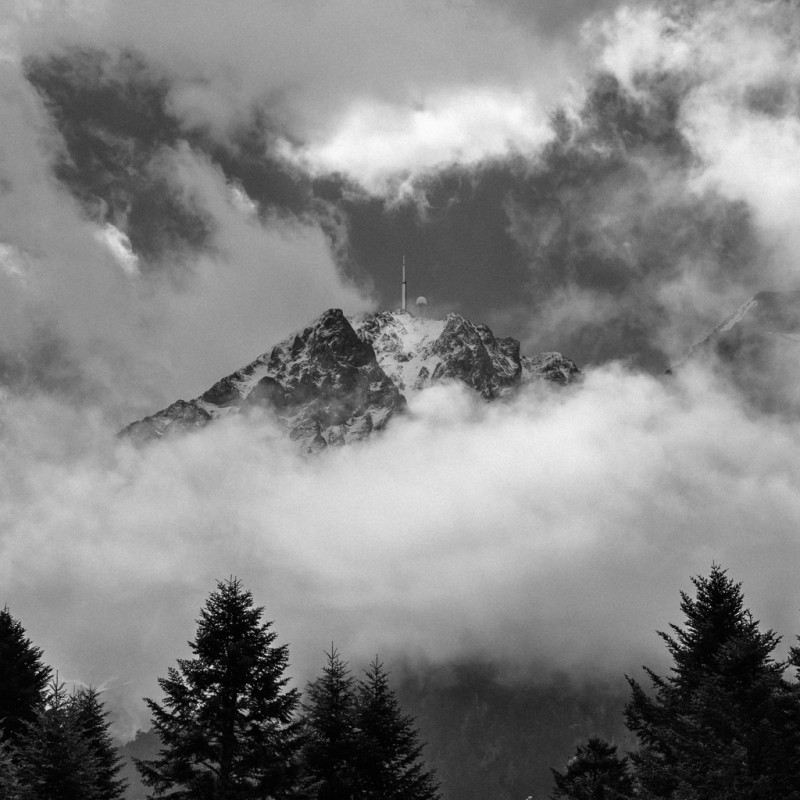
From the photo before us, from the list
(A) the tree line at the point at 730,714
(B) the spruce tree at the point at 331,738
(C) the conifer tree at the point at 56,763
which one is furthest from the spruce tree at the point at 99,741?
(A) the tree line at the point at 730,714

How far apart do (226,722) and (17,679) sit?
66.7ft

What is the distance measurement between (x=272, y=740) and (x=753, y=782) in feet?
52.4

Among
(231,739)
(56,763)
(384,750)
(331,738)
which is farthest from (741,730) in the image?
(56,763)

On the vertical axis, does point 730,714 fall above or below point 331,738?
below

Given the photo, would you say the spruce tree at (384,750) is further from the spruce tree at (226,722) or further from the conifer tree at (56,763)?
the conifer tree at (56,763)

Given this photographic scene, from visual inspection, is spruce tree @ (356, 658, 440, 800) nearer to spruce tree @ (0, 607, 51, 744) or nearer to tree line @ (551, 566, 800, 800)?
tree line @ (551, 566, 800, 800)

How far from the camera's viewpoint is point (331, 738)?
39.0 meters

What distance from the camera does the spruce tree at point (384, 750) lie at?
39094 mm

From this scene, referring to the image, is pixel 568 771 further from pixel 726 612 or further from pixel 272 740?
pixel 272 740

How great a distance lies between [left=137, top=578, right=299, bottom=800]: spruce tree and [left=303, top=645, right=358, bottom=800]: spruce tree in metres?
4.92

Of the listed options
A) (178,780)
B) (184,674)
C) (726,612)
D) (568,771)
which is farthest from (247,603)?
(568,771)

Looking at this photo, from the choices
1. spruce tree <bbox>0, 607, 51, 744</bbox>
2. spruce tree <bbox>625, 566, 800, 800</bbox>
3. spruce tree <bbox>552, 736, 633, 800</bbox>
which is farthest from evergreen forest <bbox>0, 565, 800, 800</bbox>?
spruce tree <bbox>552, 736, 633, 800</bbox>

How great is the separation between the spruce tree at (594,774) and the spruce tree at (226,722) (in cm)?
2675

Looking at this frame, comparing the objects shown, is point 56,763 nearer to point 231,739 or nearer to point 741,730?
point 231,739
